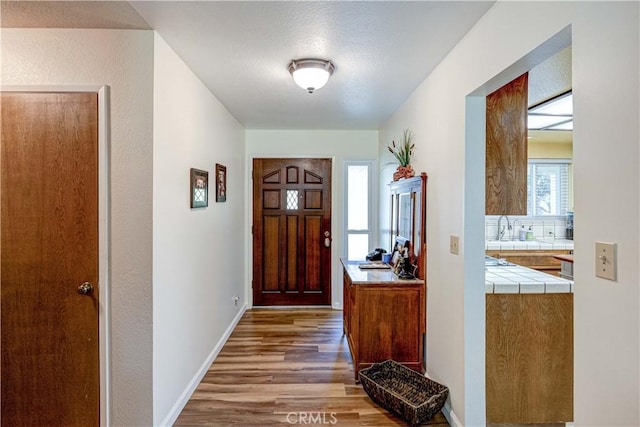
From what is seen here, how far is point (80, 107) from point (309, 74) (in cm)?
135

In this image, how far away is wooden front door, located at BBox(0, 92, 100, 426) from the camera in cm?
188

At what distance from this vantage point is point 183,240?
2.38 meters

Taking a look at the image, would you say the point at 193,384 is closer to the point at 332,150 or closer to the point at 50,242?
the point at 50,242

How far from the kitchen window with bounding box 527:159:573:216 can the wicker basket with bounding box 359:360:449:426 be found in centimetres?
334

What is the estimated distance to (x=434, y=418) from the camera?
2287 millimetres

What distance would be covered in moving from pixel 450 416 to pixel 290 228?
9.78ft

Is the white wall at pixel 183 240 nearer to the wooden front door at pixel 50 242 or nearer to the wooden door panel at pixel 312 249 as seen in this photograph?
the wooden front door at pixel 50 242

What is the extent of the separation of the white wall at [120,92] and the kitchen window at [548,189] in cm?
477

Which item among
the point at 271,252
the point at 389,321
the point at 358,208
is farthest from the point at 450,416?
the point at 271,252

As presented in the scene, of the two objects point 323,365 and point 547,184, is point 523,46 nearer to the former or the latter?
point 323,365

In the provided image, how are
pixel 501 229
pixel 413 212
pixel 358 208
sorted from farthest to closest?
pixel 358 208 < pixel 501 229 < pixel 413 212

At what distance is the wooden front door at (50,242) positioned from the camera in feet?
6.17

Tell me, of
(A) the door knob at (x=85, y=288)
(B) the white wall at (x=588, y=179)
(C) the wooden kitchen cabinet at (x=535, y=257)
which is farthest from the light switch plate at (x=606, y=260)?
(C) the wooden kitchen cabinet at (x=535, y=257)

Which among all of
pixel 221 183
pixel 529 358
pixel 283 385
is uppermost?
pixel 221 183
